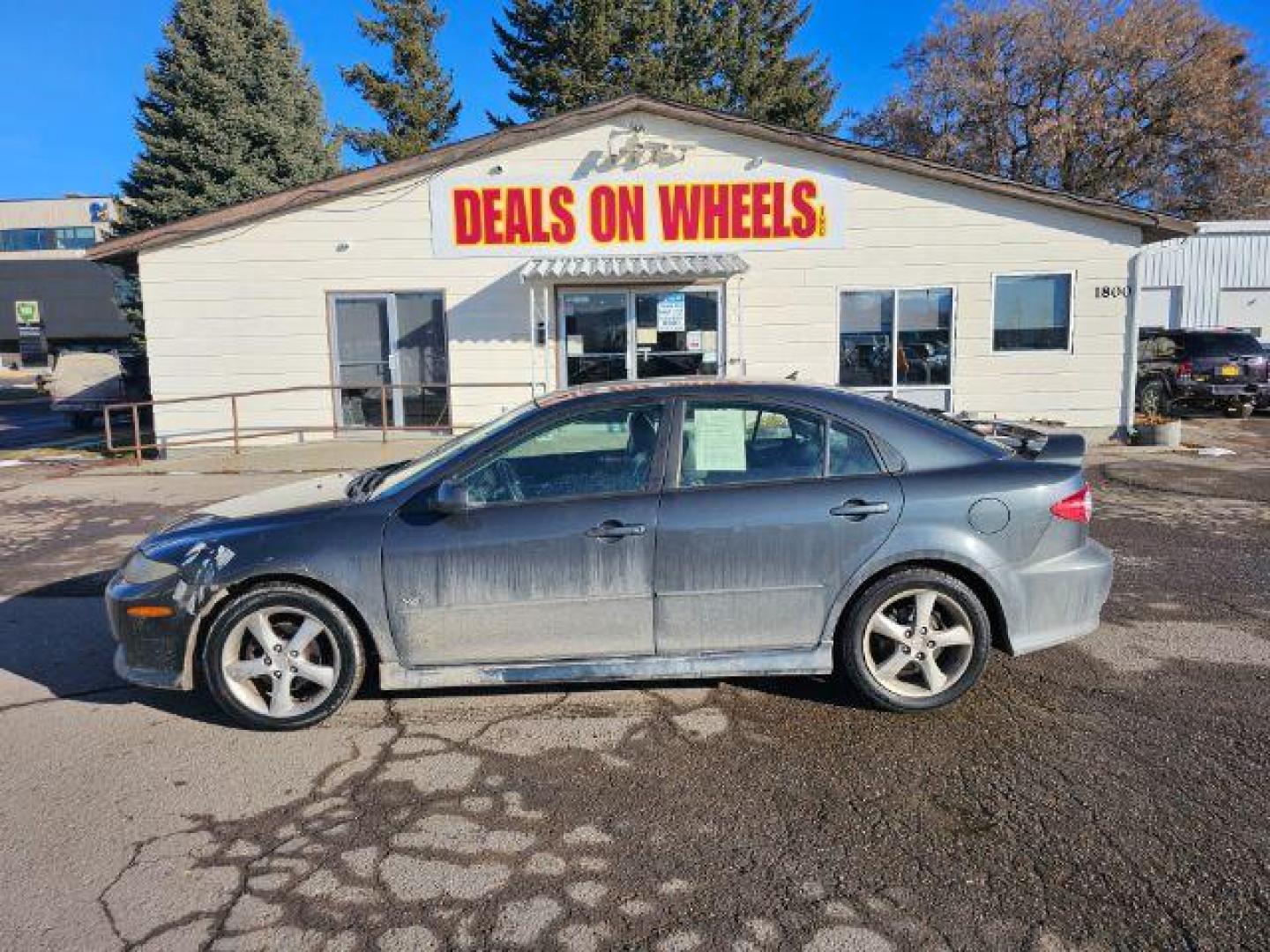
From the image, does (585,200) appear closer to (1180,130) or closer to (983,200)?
(983,200)

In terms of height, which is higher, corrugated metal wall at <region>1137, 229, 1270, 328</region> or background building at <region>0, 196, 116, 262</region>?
background building at <region>0, 196, 116, 262</region>

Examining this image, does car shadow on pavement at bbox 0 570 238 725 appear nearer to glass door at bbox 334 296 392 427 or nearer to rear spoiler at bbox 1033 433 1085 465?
rear spoiler at bbox 1033 433 1085 465

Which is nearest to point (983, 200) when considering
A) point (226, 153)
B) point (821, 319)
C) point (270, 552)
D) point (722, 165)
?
point (821, 319)

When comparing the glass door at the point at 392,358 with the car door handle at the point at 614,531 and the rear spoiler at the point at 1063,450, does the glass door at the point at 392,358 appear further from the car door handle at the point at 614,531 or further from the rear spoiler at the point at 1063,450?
the rear spoiler at the point at 1063,450

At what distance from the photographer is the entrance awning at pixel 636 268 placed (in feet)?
38.1

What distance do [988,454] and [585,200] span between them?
9.66 m

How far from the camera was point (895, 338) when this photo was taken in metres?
12.6

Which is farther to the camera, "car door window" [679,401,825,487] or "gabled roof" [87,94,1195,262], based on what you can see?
"gabled roof" [87,94,1195,262]

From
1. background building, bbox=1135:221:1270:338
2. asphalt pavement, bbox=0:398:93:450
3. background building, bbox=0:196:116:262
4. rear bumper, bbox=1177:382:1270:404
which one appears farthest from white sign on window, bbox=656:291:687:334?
background building, bbox=0:196:116:262

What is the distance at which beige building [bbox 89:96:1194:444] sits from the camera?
40.1 feet

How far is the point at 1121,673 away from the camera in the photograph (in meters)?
4.21

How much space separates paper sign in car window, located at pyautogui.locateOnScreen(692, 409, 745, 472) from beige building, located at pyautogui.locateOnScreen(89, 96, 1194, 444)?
8.44 m

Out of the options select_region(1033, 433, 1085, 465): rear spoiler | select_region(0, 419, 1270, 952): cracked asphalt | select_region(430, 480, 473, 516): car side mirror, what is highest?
select_region(1033, 433, 1085, 465): rear spoiler

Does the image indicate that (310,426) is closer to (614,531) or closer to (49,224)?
(614,531)
